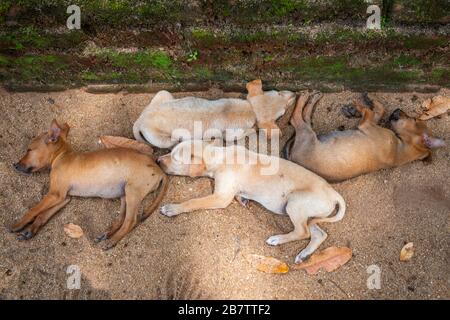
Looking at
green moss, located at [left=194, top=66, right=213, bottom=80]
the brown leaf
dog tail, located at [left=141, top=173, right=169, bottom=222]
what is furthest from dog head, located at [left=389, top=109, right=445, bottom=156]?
the brown leaf

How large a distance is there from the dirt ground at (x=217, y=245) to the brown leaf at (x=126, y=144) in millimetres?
155

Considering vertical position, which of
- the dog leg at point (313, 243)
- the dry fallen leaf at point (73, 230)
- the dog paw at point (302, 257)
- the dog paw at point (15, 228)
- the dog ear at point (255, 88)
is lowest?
the dog paw at point (302, 257)

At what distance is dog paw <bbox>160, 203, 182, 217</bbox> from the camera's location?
479 centimetres

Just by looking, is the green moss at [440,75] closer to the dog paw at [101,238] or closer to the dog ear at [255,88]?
the dog ear at [255,88]

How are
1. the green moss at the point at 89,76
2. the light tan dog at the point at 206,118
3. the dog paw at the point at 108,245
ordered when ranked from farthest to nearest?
the green moss at the point at 89,76 < the light tan dog at the point at 206,118 < the dog paw at the point at 108,245

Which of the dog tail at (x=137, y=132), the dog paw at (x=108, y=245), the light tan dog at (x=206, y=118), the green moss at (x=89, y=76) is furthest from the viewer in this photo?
the green moss at (x=89, y=76)

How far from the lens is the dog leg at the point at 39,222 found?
4672 mm

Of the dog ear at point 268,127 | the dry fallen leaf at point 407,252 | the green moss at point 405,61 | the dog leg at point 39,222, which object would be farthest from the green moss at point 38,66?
the dry fallen leaf at point 407,252

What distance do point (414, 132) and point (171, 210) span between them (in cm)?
258

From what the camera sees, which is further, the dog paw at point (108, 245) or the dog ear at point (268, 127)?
the dog ear at point (268, 127)

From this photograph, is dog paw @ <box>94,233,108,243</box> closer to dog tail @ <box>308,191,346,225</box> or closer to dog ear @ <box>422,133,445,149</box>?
dog tail @ <box>308,191,346,225</box>

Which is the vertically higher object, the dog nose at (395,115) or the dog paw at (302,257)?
the dog nose at (395,115)

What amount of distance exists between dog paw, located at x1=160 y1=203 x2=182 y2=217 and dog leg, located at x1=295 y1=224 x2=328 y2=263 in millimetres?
1246

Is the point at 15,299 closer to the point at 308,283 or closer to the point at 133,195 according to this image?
the point at 133,195
